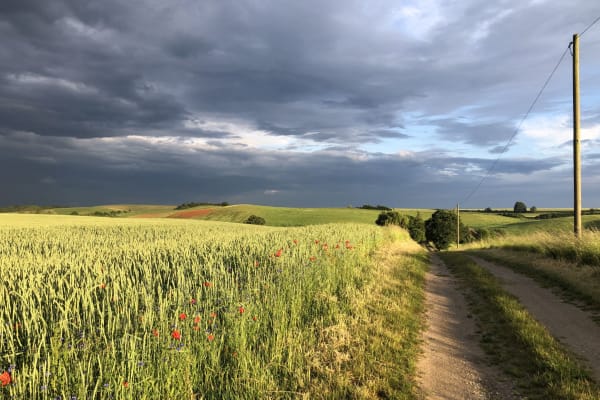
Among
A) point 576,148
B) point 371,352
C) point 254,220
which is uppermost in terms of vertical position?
point 576,148

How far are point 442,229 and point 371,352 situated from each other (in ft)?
240

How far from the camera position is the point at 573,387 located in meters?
4.60

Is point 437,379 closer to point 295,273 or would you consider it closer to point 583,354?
point 583,354

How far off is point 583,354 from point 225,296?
20.2ft

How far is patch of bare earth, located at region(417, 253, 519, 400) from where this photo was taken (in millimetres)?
4699

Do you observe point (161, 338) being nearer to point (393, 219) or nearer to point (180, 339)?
point (180, 339)

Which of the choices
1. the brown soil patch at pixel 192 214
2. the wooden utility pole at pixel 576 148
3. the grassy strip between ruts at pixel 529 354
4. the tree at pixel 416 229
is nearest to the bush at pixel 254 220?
the brown soil patch at pixel 192 214

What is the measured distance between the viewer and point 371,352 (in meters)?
5.44

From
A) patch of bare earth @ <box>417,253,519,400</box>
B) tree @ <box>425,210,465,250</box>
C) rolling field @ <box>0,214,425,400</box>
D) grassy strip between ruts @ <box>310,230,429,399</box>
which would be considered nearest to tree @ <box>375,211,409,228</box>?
tree @ <box>425,210,465,250</box>

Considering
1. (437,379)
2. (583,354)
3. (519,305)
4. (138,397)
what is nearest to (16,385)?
(138,397)

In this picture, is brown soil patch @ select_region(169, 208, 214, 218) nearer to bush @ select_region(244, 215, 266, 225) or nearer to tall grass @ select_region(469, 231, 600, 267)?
bush @ select_region(244, 215, 266, 225)

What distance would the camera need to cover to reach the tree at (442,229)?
71562 mm

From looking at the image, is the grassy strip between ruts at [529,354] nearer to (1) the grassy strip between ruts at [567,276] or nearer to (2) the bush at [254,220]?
(1) the grassy strip between ruts at [567,276]

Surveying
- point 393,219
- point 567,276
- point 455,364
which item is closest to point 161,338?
point 455,364
